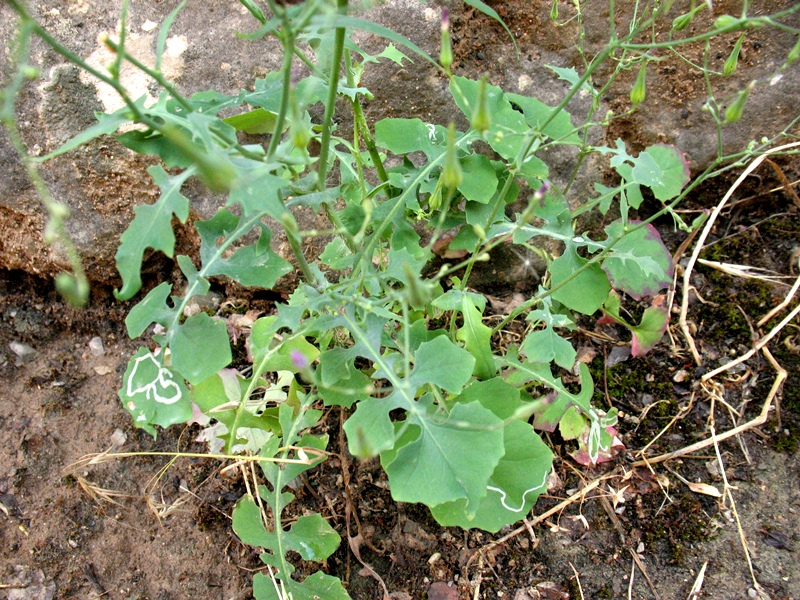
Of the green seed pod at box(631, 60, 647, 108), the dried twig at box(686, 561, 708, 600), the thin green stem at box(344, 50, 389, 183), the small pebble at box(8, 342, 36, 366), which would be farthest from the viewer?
the small pebble at box(8, 342, 36, 366)

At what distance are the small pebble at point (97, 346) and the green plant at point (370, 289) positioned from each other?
1.77ft

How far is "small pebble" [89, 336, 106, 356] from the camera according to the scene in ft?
6.43

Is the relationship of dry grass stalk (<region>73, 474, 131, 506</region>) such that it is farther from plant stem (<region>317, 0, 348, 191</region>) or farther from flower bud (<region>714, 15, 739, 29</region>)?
flower bud (<region>714, 15, 739, 29</region>)

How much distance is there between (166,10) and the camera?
1858mm

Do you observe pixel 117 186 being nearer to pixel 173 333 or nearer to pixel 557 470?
pixel 173 333

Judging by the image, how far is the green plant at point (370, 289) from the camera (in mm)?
992

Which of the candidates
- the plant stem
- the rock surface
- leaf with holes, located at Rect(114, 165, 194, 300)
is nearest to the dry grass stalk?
the rock surface

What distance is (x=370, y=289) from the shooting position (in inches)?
54.0

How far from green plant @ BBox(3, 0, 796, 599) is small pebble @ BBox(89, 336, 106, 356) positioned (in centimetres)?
54

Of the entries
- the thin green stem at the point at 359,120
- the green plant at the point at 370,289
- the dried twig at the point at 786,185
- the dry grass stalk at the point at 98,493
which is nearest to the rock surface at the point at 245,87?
the dried twig at the point at 786,185

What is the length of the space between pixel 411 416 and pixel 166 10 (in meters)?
1.52

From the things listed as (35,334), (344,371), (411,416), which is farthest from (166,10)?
(411,416)

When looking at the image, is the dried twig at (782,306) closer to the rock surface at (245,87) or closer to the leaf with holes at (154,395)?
the rock surface at (245,87)

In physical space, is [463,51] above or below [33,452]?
above
